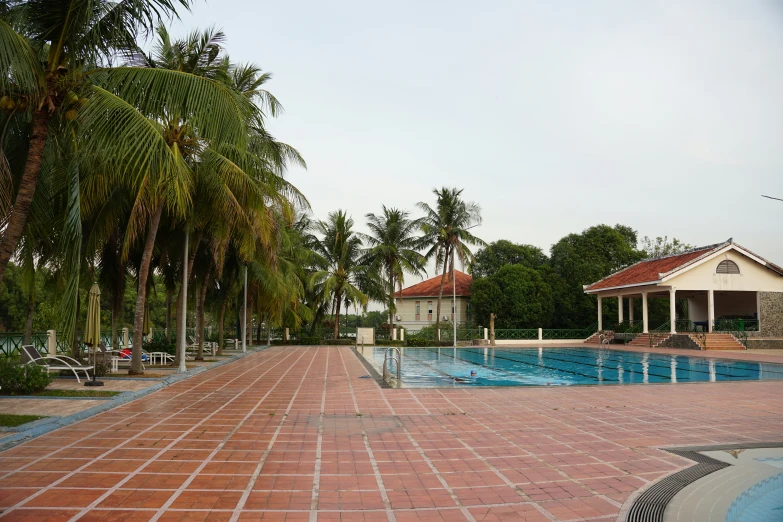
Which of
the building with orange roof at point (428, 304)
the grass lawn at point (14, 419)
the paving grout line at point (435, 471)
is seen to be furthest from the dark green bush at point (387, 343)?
the grass lawn at point (14, 419)

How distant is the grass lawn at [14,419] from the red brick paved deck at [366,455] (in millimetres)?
559

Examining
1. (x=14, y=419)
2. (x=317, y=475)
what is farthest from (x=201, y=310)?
(x=317, y=475)

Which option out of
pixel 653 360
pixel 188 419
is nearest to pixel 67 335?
pixel 188 419

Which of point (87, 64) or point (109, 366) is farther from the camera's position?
point (109, 366)

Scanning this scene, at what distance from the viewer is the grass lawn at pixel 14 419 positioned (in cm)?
713

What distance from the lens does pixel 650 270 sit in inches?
1377

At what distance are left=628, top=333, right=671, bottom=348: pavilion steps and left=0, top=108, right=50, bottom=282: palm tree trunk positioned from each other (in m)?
31.0

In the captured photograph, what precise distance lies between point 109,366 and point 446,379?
8.89 metres

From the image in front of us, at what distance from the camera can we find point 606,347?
3272cm

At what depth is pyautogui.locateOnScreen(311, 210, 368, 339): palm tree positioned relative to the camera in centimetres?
3459

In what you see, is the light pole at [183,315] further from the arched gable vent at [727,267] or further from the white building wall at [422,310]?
the white building wall at [422,310]

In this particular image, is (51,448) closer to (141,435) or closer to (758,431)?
(141,435)

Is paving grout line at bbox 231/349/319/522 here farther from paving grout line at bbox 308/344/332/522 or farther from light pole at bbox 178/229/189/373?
light pole at bbox 178/229/189/373

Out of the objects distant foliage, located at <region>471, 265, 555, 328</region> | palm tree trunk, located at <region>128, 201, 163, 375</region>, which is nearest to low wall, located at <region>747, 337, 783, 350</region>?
→ distant foliage, located at <region>471, 265, 555, 328</region>
